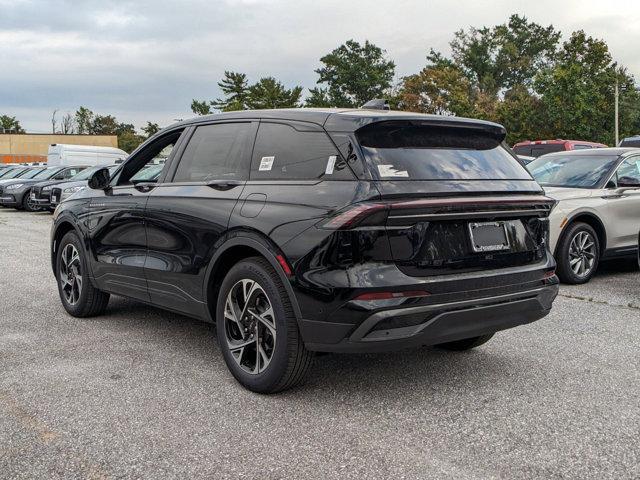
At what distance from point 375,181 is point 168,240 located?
72.6 inches

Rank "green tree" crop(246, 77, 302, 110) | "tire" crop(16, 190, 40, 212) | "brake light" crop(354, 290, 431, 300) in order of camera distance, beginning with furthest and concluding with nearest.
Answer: "green tree" crop(246, 77, 302, 110) < "tire" crop(16, 190, 40, 212) < "brake light" crop(354, 290, 431, 300)

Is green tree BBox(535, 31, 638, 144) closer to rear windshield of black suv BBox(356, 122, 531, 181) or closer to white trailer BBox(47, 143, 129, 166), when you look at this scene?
white trailer BBox(47, 143, 129, 166)

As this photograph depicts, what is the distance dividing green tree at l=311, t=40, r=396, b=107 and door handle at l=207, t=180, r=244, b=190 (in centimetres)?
6500

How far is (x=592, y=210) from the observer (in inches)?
320

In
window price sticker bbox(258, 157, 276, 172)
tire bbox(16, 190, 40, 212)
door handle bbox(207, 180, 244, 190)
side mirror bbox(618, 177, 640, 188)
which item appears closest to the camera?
window price sticker bbox(258, 157, 276, 172)

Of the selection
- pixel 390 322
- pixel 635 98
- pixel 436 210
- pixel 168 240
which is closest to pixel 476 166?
pixel 436 210

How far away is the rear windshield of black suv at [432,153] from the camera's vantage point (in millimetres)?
3863

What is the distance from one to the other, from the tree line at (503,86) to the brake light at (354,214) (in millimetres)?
39148

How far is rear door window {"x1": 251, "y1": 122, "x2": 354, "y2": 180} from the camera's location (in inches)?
154

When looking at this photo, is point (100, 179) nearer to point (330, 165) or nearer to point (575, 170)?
point (330, 165)

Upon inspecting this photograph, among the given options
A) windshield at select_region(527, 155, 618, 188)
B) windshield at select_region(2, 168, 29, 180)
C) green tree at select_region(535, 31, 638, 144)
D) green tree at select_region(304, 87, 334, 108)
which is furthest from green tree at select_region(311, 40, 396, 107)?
windshield at select_region(527, 155, 618, 188)

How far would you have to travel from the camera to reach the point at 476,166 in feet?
13.8

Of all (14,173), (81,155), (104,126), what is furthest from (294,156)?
(104,126)

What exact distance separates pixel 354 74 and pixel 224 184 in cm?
6690
